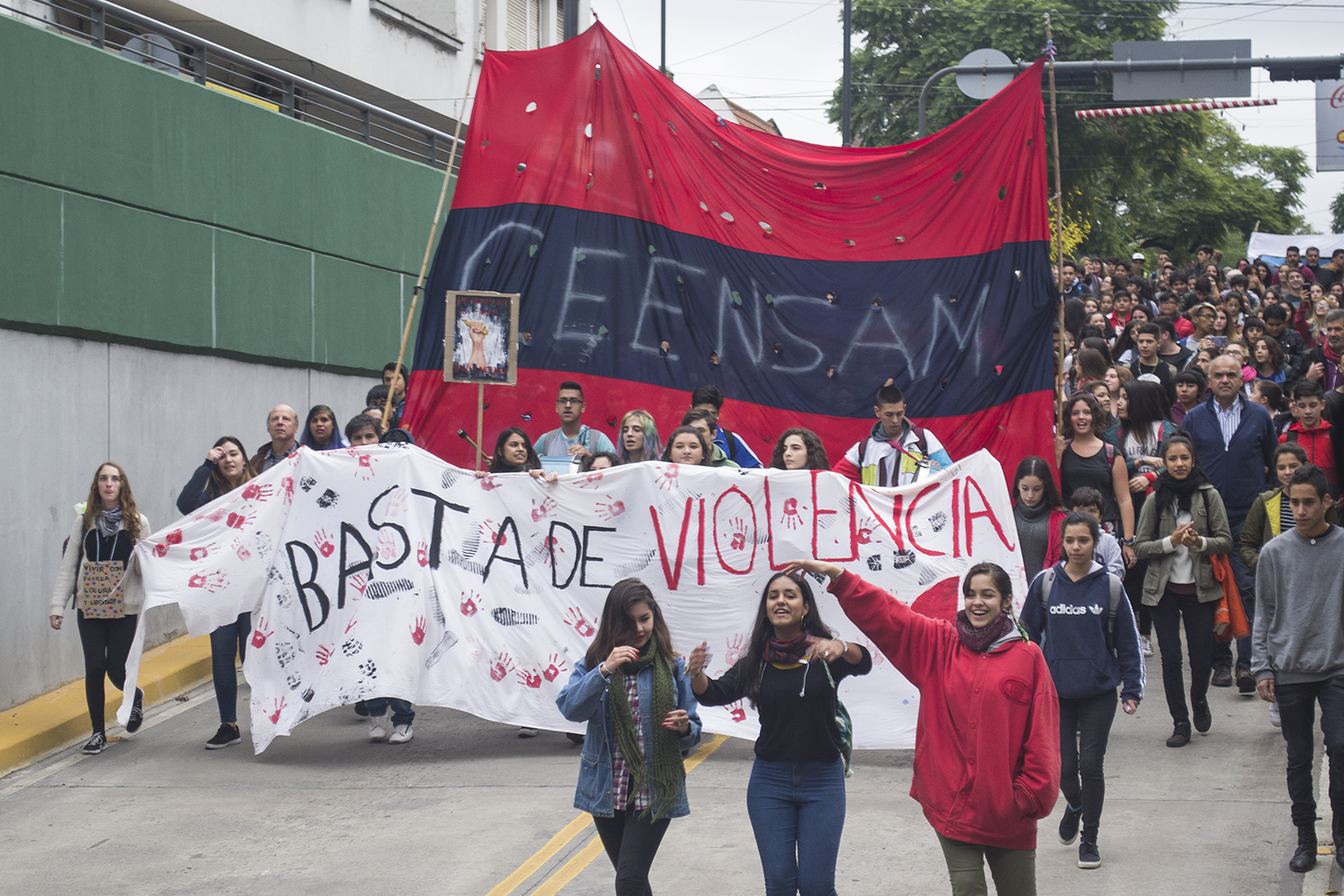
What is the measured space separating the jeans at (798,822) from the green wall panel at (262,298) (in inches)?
345

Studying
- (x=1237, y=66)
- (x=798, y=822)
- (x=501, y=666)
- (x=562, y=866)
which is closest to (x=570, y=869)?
(x=562, y=866)

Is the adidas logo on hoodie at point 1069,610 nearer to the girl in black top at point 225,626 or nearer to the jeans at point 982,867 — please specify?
the jeans at point 982,867

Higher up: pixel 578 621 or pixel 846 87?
pixel 846 87

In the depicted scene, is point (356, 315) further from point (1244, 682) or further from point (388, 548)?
point (1244, 682)

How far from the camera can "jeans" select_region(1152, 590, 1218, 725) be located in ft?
28.6

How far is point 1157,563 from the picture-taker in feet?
29.1

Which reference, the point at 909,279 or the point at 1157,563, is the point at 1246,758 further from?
the point at 909,279

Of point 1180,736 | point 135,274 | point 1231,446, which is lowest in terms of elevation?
point 1180,736

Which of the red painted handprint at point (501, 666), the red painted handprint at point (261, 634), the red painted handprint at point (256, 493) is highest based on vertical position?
the red painted handprint at point (256, 493)

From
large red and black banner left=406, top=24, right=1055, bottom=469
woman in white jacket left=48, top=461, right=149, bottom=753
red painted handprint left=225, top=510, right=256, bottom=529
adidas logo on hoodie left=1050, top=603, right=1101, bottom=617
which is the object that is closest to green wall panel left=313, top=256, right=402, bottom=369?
large red and black banner left=406, top=24, right=1055, bottom=469

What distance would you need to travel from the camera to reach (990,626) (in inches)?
204

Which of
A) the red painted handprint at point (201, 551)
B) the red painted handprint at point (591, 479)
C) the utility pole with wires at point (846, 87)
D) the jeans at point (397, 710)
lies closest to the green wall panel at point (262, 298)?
the red painted handprint at point (201, 551)

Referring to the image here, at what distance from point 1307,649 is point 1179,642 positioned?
241 cm

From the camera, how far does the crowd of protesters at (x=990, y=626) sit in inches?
204
